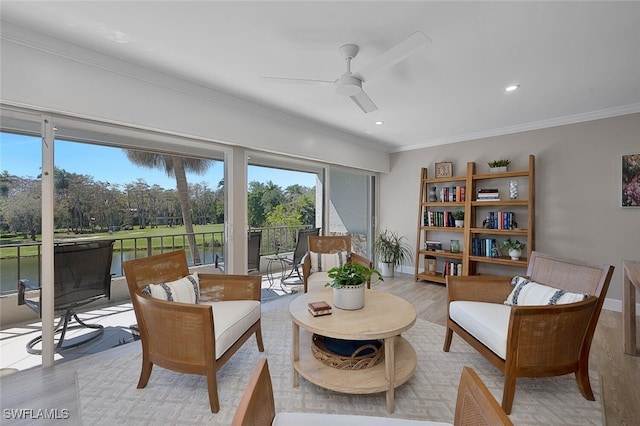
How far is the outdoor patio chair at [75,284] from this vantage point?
2.17 metres

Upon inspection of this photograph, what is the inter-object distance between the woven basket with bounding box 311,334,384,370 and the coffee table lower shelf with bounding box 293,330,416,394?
0.9 inches

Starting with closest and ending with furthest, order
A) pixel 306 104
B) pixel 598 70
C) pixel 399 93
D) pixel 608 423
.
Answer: pixel 608 423, pixel 598 70, pixel 399 93, pixel 306 104

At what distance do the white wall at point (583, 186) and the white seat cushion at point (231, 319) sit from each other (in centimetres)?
390

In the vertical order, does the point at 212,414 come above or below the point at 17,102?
below

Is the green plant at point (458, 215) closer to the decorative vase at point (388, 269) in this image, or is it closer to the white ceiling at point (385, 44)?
the decorative vase at point (388, 269)

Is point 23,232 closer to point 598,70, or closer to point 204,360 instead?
point 204,360

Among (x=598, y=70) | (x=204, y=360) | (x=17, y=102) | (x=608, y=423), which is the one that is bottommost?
(x=608, y=423)

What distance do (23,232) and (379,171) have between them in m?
4.74

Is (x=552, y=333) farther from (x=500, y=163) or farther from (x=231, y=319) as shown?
(x=500, y=163)

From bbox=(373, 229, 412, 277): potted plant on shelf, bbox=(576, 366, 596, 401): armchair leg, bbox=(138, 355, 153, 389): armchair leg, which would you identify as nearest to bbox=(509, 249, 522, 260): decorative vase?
bbox=(373, 229, 412, 277): potted plant on shelf

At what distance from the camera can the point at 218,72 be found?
2496mm

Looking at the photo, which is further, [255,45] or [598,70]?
[598,70]

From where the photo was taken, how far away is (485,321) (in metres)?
1.97

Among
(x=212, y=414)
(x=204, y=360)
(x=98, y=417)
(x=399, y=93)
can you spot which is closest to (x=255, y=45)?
(x=399, y=93)
